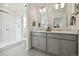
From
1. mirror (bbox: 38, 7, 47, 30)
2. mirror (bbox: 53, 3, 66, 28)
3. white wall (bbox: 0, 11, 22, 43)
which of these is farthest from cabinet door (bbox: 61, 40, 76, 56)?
white wall (bbox: 0, 11, 22, 43)

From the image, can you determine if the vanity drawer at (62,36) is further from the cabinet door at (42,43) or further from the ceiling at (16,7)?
the ceiling at (16,7)

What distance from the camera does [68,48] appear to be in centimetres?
175

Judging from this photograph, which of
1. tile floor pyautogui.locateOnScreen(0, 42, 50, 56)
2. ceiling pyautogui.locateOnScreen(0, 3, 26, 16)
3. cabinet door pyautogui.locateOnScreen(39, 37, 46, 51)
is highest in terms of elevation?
ceiling pyautogui.locateOnScreen(0, 3, 26, 16)

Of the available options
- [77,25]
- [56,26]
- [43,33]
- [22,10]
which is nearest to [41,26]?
[43,33]

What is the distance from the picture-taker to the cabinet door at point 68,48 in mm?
1719

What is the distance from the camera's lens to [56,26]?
1.80m

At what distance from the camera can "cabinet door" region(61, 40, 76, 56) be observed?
1719 mm

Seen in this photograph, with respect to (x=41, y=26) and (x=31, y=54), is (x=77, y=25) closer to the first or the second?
(x=41, y=26)

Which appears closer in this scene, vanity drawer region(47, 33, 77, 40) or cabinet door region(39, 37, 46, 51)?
vanity drawer region(47, 33, 77, 40)

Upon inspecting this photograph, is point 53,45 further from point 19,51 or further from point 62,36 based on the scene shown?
point 19,51

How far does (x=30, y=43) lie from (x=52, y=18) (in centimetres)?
50

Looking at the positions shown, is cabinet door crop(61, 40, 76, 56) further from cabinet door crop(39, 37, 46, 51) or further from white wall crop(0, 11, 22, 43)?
white wall crop(0, 11, 22, 43)

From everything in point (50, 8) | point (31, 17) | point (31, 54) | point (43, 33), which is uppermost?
point (50, 8)

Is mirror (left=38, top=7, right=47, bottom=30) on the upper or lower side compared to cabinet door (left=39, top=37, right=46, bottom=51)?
upper
